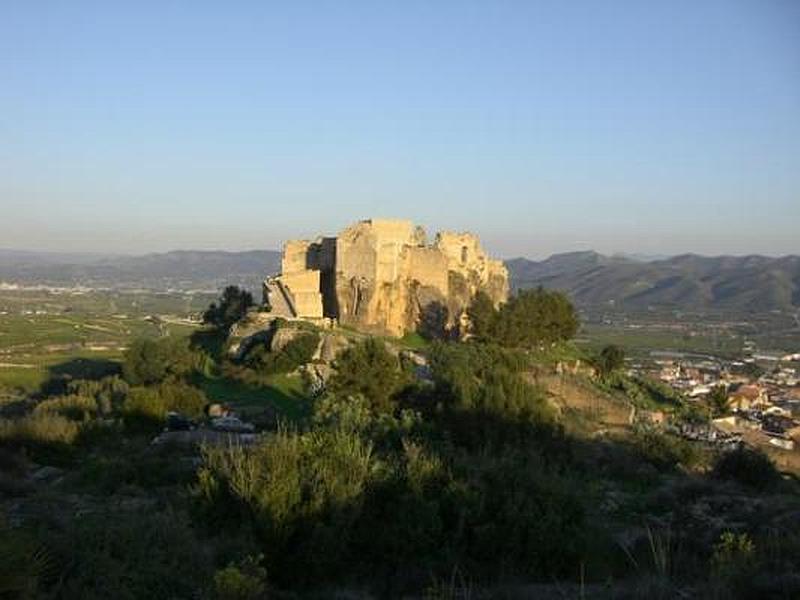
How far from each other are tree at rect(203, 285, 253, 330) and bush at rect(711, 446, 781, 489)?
2461cm

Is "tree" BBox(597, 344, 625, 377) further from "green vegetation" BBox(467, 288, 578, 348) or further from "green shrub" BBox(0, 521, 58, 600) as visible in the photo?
"green shrub" BBox(0, 521, 58, 600)

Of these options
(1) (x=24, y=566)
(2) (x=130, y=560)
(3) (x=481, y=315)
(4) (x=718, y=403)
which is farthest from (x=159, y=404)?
(4) (x=718, y=403)

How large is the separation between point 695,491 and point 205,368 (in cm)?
2094

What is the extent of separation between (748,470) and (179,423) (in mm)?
11686

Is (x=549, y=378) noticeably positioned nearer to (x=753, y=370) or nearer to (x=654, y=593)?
(x=654, y=593)

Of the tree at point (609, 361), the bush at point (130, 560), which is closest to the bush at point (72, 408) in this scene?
the bush at point (130, 560)

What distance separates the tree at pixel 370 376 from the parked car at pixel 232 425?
8.27 ft

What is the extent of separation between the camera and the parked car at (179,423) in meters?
18.6

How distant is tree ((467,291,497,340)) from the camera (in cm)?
3416

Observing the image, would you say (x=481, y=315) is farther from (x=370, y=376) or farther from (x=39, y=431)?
(x=39, y=431)

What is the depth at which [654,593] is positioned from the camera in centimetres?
632

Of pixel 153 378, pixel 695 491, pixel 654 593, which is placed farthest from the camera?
pixel 153 378

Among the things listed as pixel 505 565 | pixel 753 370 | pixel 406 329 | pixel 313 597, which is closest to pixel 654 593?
pixel 505 565

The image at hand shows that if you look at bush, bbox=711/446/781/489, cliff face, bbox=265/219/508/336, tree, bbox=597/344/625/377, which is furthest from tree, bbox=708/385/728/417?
bush, bbox=711/446/781/489
